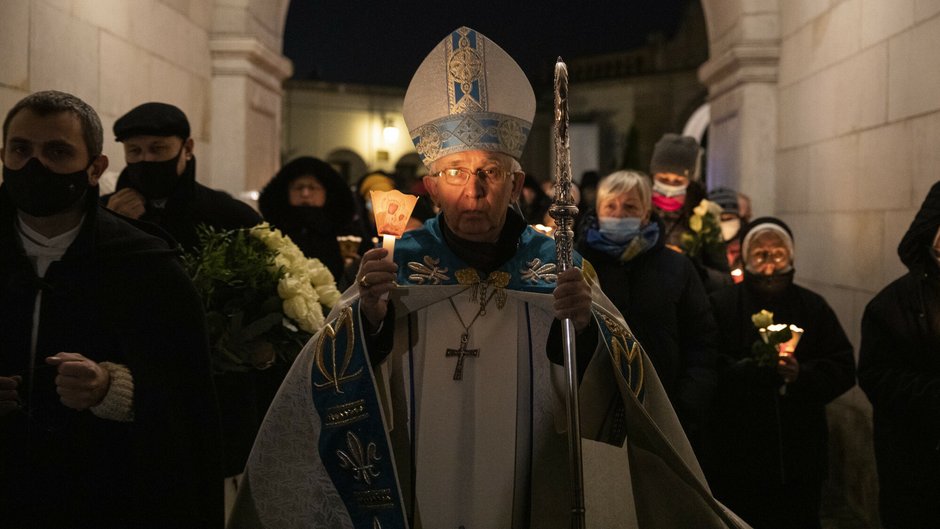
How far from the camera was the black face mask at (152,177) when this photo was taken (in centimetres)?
475

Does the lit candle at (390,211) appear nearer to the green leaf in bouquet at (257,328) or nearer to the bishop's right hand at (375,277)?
the bishop's right hand at (375,277)

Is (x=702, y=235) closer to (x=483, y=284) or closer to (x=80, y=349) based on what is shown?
(x=483, y=284)

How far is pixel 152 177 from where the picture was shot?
4.75 metres

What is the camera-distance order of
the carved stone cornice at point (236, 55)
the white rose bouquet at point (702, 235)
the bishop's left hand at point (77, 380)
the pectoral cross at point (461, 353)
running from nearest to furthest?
the bishop's left hand at point (77, 380) < the pectoral cross at point (461, 353) < the white rose bouquet at point (702, 235) < the carved stone cornice at point (236, 55)

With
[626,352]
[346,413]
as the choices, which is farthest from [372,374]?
[626,352]

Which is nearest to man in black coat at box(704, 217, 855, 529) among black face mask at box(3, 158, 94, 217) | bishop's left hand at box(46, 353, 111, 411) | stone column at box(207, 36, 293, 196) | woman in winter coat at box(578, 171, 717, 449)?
woman in winter coat at box(578, 171, 717, 449)

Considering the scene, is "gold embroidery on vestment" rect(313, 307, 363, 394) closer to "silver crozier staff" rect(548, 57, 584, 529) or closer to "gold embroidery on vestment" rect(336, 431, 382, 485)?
"gold embroidery on vestment" rect(336, 431, 382, 485)

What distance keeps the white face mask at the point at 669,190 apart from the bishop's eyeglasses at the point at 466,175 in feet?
12.6

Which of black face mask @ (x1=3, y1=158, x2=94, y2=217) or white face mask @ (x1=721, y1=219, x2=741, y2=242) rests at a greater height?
white face mask @ (x1=721, y1=219, x2=741, y2=242)

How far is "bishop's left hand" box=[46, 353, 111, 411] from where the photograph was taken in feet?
9.03

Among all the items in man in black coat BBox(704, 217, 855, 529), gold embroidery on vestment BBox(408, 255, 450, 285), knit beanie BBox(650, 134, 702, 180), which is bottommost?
man in black coat BBox(704, 217, 855, 529)

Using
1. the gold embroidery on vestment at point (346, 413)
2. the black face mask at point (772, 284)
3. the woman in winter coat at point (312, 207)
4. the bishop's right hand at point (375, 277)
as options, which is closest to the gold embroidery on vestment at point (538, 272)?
the bishop's right hand at point (375, 277)

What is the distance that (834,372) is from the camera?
5.46 metres

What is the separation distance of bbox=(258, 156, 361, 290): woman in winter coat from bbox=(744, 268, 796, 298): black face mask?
2.44m
